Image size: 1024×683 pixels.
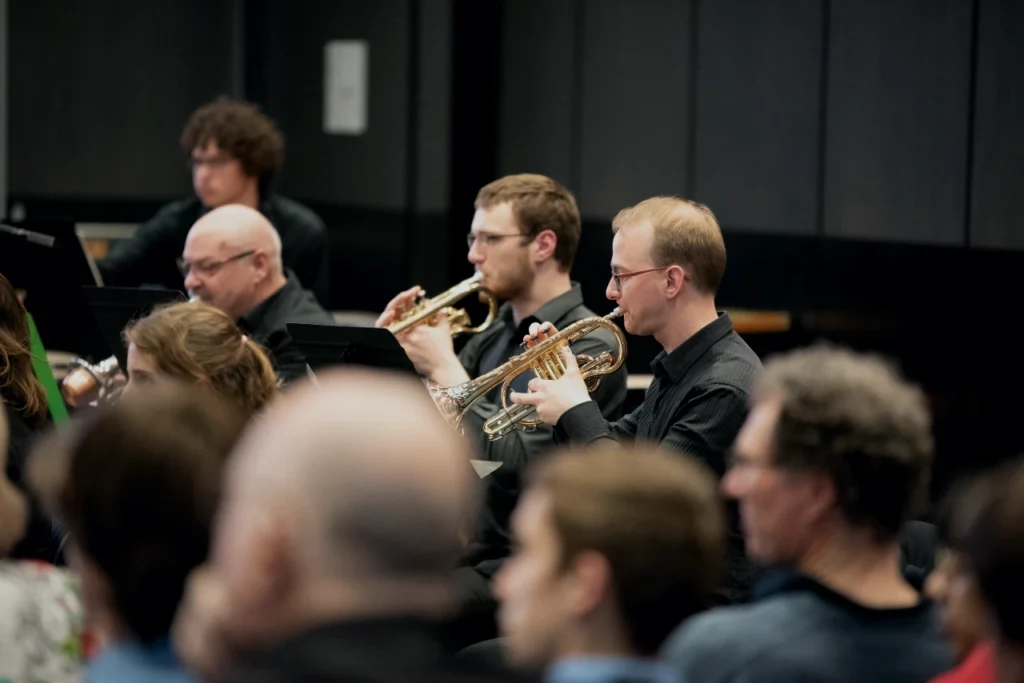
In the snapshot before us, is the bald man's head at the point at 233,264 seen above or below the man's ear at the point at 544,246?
below

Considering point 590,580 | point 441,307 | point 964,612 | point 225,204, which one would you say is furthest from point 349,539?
point 225,204

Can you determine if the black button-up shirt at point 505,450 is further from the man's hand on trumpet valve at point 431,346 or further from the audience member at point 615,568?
the audience member at point 615,568

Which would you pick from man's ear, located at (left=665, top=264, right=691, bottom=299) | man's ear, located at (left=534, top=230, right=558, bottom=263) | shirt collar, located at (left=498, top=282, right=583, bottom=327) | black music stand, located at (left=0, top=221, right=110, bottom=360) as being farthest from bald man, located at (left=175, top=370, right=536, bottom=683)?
black music stand, located at (left=0, top=221, right=110, bottom=360)

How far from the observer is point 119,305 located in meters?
4.19

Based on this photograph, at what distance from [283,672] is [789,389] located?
3.06 ft

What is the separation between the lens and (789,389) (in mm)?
2137

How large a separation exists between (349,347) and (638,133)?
2765 millimetres

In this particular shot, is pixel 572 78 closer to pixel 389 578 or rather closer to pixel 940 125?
pixel 940 125

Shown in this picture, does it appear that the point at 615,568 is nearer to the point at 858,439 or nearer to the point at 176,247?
the point at 858,439

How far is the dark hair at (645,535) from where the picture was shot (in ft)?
5.60

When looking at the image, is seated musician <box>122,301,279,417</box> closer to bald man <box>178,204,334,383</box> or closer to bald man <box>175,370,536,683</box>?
bald man <box>178,204,334,383</box>

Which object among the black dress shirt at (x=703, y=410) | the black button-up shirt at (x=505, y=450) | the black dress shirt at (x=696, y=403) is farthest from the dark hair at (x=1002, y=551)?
the black button-up shirt at (x=505, y=450)

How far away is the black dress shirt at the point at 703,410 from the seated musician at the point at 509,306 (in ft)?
1.38

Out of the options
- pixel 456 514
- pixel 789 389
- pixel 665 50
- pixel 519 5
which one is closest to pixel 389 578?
pixel 456 514
